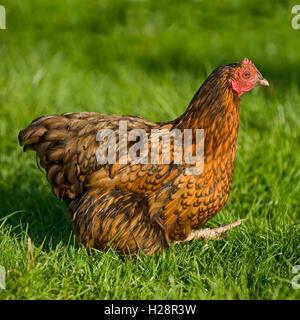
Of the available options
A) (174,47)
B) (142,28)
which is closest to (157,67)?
(174,47)

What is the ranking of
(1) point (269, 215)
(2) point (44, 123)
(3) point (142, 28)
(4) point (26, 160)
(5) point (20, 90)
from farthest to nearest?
(3) point (142, 28), (5) point (20, 90), (4) point (26, 160), (1) point (269, 215), (2) point (44, 123)

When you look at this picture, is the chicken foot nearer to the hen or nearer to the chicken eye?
the hen

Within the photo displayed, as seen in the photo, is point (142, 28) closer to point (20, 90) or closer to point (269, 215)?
point (20, 90)

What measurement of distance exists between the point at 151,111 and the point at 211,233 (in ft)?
6.04

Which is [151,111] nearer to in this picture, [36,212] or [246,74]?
[36,212]

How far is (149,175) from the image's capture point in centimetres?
294

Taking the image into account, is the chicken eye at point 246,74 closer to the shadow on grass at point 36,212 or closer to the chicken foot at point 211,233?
the chicken foot at point 211,233

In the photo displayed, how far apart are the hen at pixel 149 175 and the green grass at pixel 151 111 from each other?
17 cm

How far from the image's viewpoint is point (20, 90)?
510 cm

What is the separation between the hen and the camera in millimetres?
2887

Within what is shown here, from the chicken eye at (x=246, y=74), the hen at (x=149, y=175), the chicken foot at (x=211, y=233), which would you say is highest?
the chicken eye at (x=246, y=74)

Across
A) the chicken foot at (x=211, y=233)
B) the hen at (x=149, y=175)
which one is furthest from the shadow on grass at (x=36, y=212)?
the chicken foot at (x=211, y=233)

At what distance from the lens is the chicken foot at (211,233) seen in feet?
10.5

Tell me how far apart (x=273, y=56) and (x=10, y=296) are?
5.18m
